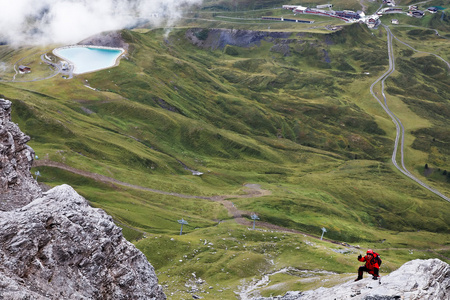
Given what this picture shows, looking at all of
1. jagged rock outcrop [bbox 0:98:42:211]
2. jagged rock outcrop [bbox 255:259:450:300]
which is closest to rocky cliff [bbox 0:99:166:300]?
jagged rock outcrop [bbox 0:98:42:211]

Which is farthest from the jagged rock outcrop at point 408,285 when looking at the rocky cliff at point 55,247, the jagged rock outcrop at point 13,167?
the jagged rock outcrop at point 13,167

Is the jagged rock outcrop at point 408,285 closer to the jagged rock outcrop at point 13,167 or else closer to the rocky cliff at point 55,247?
the rocky cliff at point 55,247

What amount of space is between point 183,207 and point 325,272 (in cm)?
8438

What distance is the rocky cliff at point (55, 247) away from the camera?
35.3 metres

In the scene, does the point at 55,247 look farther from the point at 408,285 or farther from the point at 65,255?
the point at 408,285

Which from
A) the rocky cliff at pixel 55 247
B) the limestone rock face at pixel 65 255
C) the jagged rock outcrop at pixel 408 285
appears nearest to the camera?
the limestone rock face at pixel 65 255

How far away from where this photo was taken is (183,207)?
185250 millimetres

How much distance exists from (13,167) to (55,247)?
14910 mm

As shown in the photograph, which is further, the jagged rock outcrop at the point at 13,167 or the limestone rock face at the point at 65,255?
the jagged rock outcrop at the point at 13,167

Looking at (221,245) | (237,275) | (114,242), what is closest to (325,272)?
(237,275)

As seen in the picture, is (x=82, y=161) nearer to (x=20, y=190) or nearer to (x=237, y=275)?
(x=237, y=275)

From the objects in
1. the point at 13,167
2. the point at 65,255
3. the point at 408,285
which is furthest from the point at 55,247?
the point at 408,285

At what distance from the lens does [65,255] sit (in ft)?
130

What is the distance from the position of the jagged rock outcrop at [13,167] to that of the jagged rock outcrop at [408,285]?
3783cm
